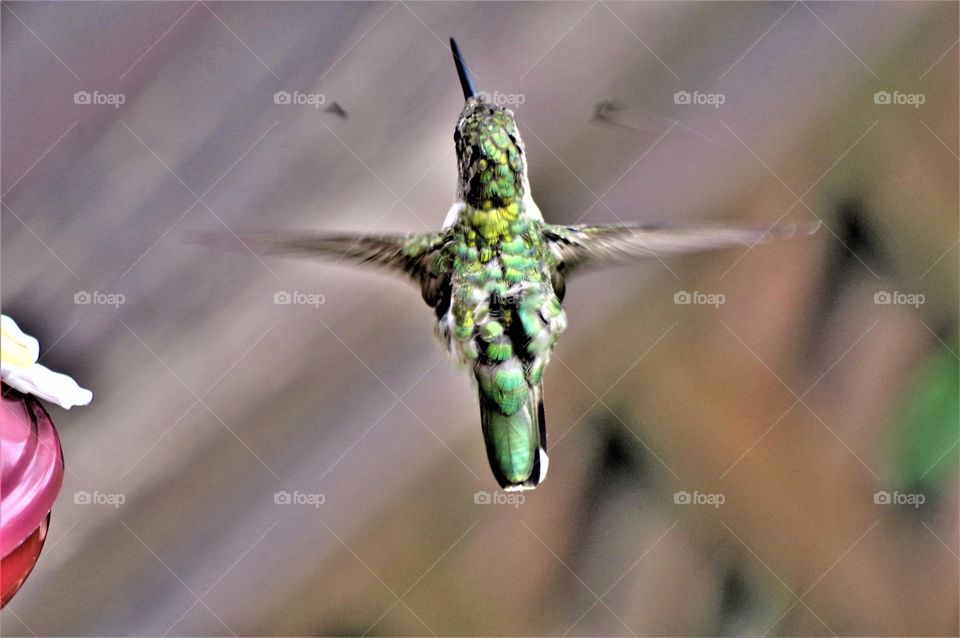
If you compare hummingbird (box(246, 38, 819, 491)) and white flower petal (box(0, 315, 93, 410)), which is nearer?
white flower petal (box(0, 315, 93, 410))

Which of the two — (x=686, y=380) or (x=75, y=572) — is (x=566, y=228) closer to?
(x=686, y=380)

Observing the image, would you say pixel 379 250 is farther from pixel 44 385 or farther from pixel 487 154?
pixel 44 385

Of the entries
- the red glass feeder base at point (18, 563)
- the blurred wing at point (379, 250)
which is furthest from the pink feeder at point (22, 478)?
the blurred wing at point (379, 250)

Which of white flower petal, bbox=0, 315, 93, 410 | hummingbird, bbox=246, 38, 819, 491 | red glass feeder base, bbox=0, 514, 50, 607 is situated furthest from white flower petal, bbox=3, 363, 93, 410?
hummingbird, bbox=246, 38, 819, 491

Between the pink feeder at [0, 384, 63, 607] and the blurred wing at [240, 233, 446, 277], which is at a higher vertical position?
the blurred wing at [240, 233, 446, 277]

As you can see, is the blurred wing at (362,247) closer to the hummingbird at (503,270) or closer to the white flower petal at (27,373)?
the hummingbird at (503,270)

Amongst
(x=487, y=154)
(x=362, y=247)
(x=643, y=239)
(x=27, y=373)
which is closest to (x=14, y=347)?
(x=27, y=373)

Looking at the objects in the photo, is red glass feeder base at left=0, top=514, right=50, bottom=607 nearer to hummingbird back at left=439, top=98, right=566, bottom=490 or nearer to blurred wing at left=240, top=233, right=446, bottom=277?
blurred wing at left=240, top=233, right=446, bottom=277
